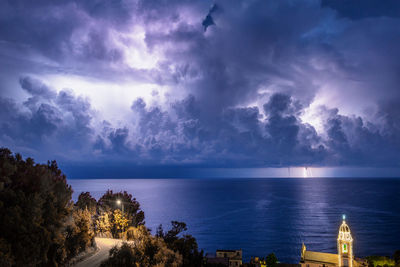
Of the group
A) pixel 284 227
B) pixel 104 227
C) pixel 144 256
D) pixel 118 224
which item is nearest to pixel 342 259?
pixel 118 224

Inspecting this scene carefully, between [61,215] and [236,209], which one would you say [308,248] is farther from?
[61,215]

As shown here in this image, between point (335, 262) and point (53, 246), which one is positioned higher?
point (53, 246)

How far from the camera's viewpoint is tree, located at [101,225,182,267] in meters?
17.5

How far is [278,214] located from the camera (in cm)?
10875

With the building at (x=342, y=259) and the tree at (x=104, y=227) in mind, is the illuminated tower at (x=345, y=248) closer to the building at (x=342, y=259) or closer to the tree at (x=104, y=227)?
the building at (x=342, y=259)

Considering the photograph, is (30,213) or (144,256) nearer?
(30,213)

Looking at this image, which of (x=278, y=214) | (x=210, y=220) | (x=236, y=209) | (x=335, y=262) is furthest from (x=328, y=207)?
(x=335, y=262)

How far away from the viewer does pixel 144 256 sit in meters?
18.2

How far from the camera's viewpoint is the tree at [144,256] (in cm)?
1745

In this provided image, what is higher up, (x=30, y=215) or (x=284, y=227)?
(x=30, y=215)

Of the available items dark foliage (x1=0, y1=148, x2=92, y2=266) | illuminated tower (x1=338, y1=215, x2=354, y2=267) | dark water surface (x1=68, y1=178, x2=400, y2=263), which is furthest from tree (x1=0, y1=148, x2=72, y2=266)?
dark water surface (x1=68, y1=178, x2=400, y2=263)

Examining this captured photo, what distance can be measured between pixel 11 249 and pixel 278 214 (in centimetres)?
10413

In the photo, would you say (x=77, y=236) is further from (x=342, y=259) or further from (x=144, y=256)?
(x=342, y=259)

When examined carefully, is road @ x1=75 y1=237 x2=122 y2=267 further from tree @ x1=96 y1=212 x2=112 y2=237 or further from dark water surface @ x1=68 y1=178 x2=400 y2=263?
dark water surface @ x1=68 y1=178 x2=400 y2=263
